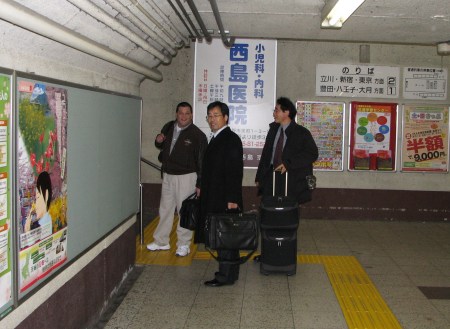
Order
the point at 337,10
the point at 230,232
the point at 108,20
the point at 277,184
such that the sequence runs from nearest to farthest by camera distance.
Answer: the point at 108,20
the point at 230,232
the point at 337,10
the point at 277,184

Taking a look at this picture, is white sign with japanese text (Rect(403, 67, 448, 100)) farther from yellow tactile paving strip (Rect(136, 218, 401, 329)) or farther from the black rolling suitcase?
the black rolling suitcase

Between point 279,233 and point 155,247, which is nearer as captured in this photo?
point 279,233

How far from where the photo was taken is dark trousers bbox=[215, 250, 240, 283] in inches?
191

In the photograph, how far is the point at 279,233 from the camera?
5.16 metres

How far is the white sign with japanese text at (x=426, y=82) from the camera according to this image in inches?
316

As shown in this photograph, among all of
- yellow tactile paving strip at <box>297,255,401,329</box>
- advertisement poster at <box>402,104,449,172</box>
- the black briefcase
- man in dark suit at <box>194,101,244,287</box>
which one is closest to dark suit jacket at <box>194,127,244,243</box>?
man in dark suit at <box>194,101,244,287</box>

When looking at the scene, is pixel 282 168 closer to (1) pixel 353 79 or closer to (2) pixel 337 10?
(2) pixel 337 10

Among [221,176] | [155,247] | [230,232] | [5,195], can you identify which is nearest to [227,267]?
[230,232]

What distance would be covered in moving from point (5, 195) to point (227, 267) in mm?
2808

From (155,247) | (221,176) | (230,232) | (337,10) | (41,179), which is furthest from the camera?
(155,247)

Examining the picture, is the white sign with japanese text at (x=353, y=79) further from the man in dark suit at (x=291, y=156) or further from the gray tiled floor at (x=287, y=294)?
the man in dark suit at (x=291, y=156)

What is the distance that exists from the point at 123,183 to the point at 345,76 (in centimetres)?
449

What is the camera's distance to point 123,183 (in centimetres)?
473

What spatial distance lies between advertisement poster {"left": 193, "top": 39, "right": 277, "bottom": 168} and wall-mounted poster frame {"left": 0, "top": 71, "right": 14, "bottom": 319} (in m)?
5.55
